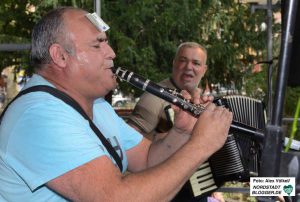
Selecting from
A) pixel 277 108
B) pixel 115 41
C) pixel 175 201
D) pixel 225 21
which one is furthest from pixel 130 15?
pixel 277 108

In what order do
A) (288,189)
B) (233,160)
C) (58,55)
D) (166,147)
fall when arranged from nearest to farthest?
(288,189), (58,55), (166,147), (233,160)

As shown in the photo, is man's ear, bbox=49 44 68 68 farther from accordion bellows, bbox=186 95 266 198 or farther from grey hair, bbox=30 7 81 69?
accordion bellows, bbox=186 95 266 198

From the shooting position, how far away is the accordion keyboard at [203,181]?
9.75 ft

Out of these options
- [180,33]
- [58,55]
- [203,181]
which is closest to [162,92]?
[58,55]

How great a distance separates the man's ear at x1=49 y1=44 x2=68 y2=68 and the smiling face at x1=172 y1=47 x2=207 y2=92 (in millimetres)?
2140

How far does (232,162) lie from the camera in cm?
288

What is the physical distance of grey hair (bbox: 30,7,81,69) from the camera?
191 cm

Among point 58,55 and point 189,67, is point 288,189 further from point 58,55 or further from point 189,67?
point 189,67

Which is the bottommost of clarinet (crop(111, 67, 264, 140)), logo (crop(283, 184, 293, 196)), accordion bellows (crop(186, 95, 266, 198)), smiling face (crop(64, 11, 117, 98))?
accordion bellows (crop(186, 95, 266, 198))

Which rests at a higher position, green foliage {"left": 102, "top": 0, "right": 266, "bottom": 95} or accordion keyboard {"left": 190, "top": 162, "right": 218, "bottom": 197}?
green foliage {"left": 102, "top": 0, "right": 266, "bottom": 95}

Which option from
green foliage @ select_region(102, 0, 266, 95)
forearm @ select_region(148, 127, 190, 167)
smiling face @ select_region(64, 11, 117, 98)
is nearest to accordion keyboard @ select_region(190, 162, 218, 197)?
forearm @ select_region(148, 127, 190, 167)

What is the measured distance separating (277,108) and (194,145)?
0.64 metres

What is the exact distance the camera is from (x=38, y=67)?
198cm

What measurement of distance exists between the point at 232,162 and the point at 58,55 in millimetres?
1371
